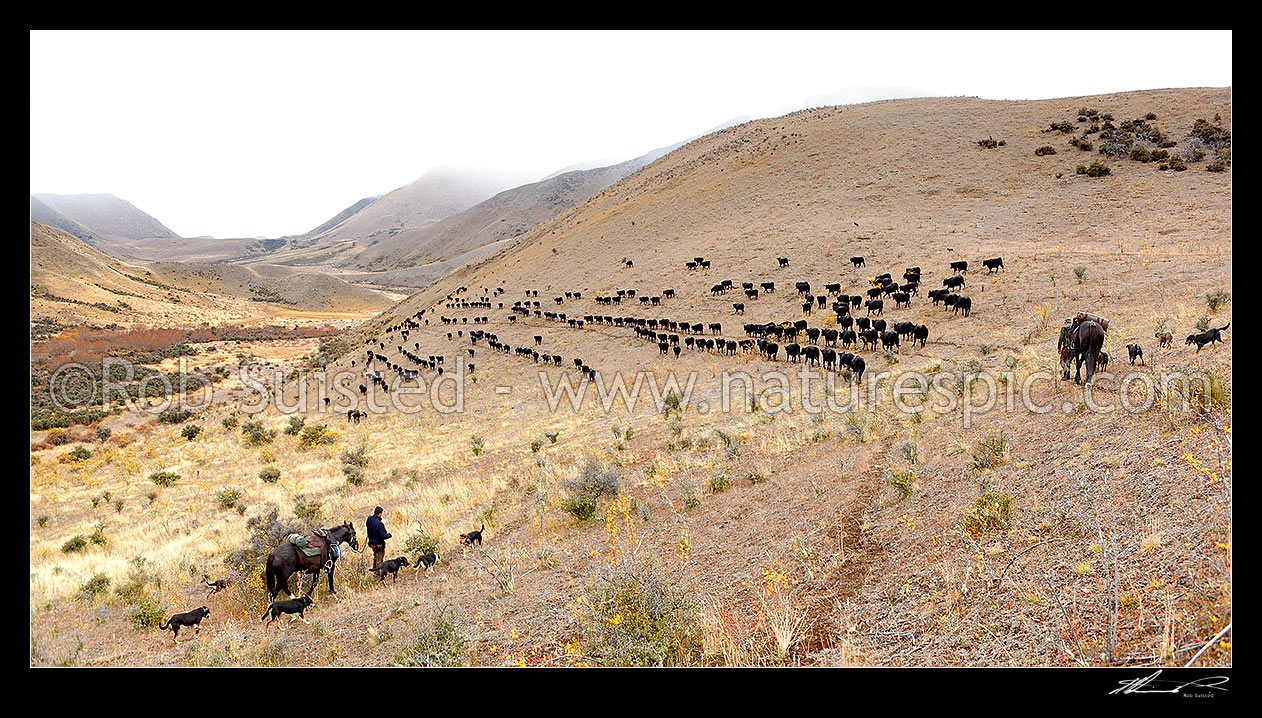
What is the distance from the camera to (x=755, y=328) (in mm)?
31797

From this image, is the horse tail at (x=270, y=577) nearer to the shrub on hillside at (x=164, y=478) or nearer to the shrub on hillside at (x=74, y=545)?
the shrub on hillside at (x=74, y=545)

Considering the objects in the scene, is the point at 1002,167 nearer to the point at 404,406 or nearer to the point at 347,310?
→ the point at 404,406

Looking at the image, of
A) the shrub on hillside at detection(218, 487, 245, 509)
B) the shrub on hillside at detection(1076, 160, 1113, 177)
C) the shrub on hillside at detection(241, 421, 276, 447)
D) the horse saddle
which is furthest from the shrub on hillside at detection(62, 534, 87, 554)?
the shrub on hillside at detection(1076, 160, 1113, 177)

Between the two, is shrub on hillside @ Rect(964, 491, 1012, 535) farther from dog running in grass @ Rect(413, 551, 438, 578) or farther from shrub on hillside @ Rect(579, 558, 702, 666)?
dog running in grass @ Rect(413, 551, 438, 578)

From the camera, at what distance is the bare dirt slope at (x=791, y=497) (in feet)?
16.0

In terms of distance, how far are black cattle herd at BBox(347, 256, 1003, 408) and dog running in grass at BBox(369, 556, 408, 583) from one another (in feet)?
56.7

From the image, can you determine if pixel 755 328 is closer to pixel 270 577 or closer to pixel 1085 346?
pixel 1085 346

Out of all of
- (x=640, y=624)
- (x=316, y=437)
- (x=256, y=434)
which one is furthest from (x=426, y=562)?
(x=256, y=434)

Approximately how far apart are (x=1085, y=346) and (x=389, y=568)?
15.3 meters


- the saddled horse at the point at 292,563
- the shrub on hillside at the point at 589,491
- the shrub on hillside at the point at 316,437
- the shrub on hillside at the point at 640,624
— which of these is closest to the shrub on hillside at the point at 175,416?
the shrub on hillside at the point at 316,437
